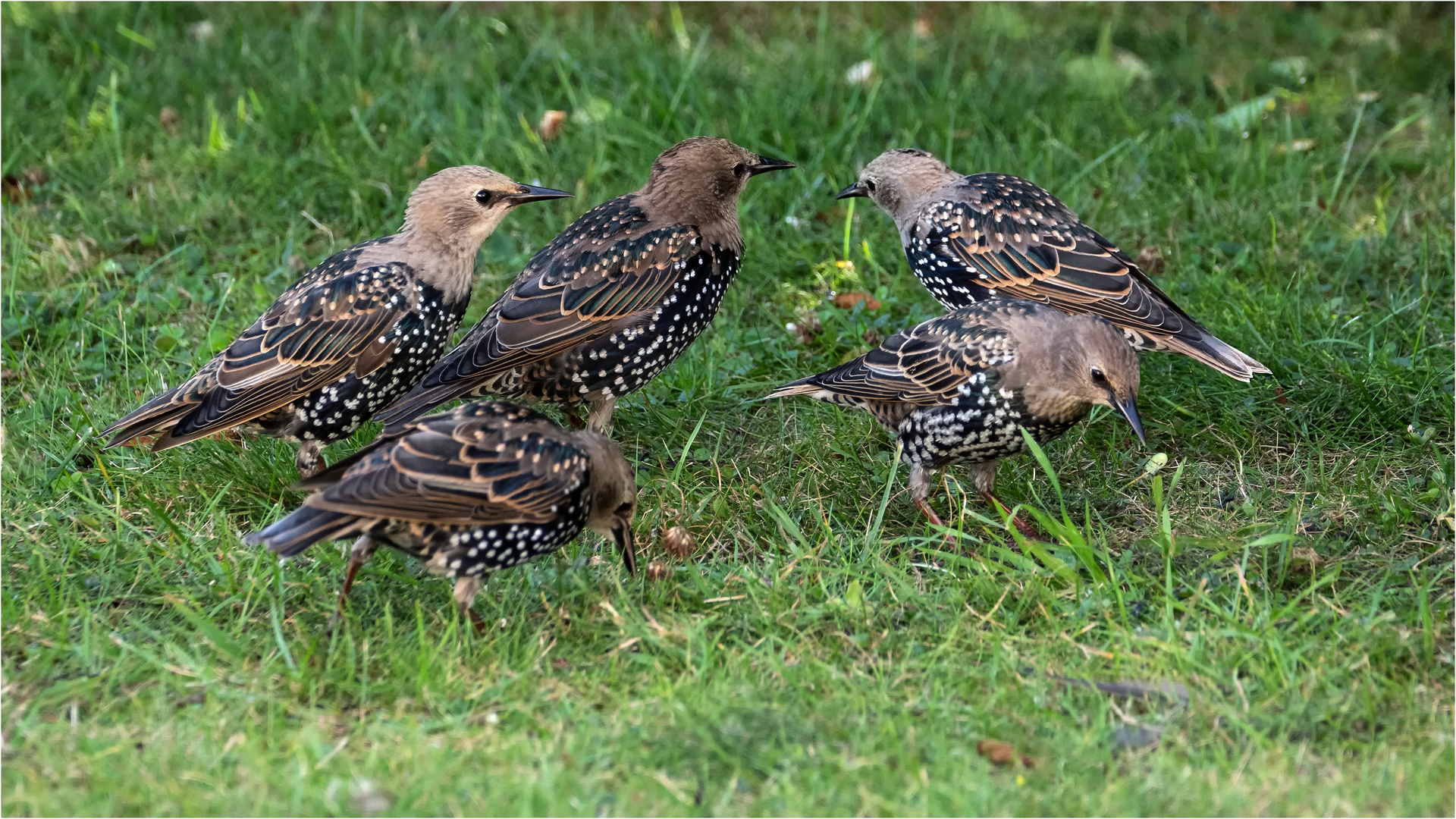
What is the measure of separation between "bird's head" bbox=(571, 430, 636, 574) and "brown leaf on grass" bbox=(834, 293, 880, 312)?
206 centimetres

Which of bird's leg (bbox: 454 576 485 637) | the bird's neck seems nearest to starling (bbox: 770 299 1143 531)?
the bird's neck

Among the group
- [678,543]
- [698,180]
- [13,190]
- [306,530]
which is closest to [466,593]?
[306,530]

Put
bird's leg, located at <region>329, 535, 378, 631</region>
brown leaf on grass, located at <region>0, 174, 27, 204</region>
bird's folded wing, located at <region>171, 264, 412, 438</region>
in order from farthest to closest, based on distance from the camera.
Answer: brown leaf on grass, located at <region>0, 174, 27, 204</region> < bird's folded wing, located at <region>171, 264, 412, 438</region> < bird's leg, located at <region>329, 535, 378, 631</region>

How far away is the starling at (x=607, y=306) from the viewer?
5.48m

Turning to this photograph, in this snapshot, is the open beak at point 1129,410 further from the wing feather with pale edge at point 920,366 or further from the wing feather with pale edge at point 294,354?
the wing feather with pale edge at point 294,354

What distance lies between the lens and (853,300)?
6.56m

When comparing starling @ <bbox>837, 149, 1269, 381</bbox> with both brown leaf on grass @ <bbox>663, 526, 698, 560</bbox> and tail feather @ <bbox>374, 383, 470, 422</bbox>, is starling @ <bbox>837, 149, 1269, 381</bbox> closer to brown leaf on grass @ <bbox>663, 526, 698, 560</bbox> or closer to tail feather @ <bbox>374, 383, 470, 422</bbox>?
brown leaf on grass @ <bbox>663, 526, 698, 560</bbox>

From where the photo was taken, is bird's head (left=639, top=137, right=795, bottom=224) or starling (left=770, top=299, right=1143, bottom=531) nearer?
starling (left=770, top=299, right=1143, bottom=531)

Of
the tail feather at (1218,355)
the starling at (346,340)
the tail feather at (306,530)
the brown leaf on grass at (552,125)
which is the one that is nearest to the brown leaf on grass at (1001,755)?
the tail feather at (306,530)

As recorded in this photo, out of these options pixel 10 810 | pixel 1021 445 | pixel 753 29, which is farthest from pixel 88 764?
pixel 753 29

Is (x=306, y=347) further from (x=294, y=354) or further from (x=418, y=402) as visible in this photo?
(x=418, y=402)

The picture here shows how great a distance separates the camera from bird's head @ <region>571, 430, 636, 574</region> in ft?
15.2

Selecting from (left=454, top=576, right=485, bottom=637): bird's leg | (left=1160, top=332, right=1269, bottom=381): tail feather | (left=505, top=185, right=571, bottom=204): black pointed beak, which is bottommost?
(left=1160, top=332, right=1269, bottom=381): tail feather

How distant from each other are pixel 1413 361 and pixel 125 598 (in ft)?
16.0
